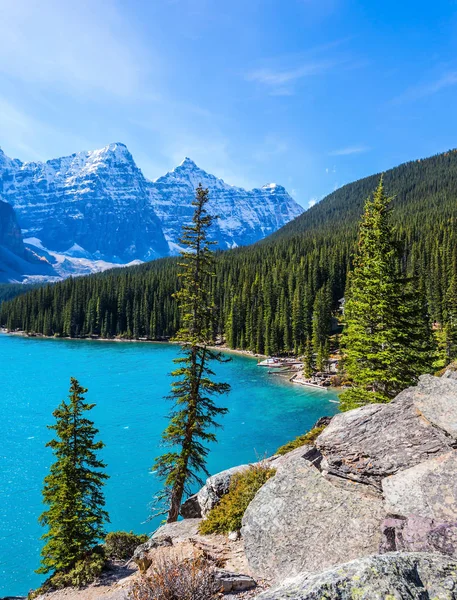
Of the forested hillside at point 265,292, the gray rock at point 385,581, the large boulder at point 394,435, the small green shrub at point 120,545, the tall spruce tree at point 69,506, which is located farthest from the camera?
the forested hillside at point 265,292

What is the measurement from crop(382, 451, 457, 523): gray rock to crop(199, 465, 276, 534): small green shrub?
479cm

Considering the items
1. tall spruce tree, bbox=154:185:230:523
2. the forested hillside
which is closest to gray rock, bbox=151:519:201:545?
tall spruce tree, bbox=154:185:230:523

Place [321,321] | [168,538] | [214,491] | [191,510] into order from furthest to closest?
[321,321] < [191,510] < [214,491] < [168,538]

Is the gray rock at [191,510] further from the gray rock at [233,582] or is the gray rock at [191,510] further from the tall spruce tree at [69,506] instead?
the gray rock at [233,582]

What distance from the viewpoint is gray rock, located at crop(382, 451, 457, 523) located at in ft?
25.8

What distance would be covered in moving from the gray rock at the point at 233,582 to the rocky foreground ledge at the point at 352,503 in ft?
0.07

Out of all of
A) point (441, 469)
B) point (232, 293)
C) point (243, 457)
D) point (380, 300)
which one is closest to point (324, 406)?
point (243, 457)

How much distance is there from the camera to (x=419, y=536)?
6770 mm

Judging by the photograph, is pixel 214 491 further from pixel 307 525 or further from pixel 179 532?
pixel 307 525

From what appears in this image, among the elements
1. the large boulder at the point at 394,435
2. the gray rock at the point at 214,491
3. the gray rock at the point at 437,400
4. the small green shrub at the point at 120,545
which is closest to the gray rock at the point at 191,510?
the gray rock at the point at 214,491

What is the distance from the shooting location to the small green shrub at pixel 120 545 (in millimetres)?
15383

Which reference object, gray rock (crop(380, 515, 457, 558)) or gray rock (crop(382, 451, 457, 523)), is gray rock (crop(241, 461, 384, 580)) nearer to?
gray rock (crop(382, 451, 457, 523))

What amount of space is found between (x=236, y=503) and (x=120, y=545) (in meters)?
6.73

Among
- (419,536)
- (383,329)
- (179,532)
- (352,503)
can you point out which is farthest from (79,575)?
(383,329)
